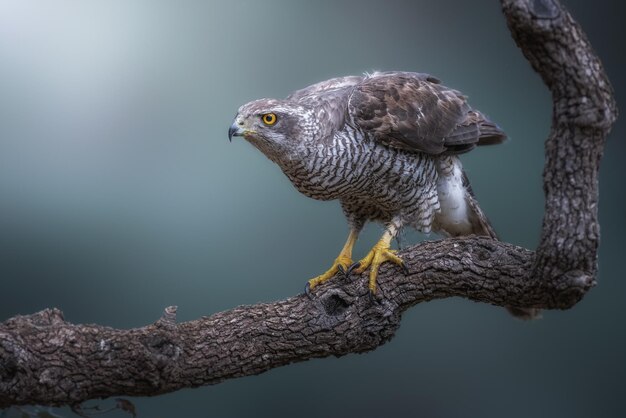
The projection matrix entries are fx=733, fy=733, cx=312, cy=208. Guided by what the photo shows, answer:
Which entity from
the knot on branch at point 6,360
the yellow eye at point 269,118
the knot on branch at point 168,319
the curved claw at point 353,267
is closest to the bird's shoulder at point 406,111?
the yellow eye at point 269,118

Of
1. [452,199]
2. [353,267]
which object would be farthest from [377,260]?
[452,199]

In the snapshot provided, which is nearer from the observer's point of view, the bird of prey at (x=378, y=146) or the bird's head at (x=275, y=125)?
the bird's head at (x=275, y=125)

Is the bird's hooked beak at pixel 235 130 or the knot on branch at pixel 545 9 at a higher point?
the knot on branch at pixel 545 9

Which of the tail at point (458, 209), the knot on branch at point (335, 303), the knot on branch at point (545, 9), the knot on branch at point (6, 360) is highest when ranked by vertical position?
the knot on branch at point (545, 9)

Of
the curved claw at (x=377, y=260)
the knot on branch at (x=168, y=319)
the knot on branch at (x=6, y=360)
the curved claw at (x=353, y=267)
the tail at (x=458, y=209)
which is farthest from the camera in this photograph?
the tail at (x=458, y=209)

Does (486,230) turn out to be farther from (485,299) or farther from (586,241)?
(586,241)

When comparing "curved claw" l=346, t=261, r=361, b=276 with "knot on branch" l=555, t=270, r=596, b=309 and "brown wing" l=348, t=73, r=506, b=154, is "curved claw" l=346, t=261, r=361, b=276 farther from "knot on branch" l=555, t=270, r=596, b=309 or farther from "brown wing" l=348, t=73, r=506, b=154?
"knot on branch" l=555, t=270, r=596, b=309

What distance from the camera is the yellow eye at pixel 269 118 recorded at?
337cm

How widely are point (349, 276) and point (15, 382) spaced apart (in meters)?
1.61

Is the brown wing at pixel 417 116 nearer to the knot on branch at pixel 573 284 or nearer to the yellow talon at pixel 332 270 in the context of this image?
the yellow talon at pixel 332 270

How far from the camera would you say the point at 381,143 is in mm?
3697

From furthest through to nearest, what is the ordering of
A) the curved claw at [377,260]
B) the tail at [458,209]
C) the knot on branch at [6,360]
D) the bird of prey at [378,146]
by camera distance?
1. the tail at [458,209]
2. the curved claw at [377,260]
3. the bird of prey at [378,146]
4. the knot on branch at [6,360]

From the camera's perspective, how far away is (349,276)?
3.69 m

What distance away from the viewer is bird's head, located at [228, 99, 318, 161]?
11.0 feet
